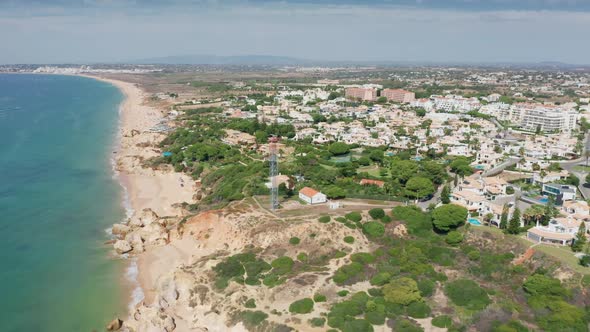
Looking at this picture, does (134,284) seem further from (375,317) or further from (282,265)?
(375,317)

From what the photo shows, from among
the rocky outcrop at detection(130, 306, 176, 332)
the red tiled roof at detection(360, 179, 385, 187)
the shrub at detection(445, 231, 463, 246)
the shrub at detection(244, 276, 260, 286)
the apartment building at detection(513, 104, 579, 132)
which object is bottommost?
the rocky outcrop at detection(130, 306, 176, 332)

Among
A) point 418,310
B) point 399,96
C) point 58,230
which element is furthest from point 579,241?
point 399,96

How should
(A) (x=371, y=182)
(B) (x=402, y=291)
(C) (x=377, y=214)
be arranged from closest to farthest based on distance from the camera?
1. (B) (x=402, y=291)
2. (C) (x=377, y=214)
3. (A) (x=371, y=182)

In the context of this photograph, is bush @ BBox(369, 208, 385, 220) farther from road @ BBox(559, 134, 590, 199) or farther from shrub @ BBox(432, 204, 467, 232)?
road @ BBox(559, 134, 590, 199)

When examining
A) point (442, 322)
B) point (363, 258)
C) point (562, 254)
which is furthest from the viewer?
point (363, 258)

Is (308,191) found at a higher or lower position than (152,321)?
higher

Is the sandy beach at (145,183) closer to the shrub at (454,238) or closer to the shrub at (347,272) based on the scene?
the shrub at (347,272)

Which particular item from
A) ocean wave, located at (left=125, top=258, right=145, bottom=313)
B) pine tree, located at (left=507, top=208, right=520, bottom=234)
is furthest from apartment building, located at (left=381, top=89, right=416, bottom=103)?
ocean wave, located at (left=125, top=258, right=145, bottom=313)
